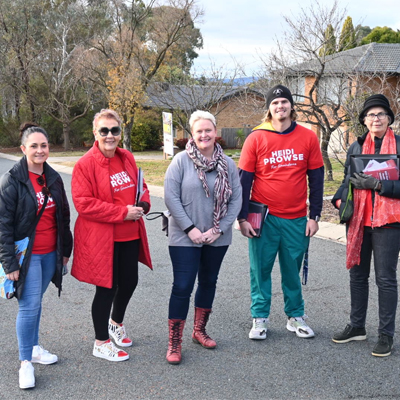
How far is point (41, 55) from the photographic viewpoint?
132 feet

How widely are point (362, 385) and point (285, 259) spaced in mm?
1157

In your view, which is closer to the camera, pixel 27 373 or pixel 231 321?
pixel 27 373

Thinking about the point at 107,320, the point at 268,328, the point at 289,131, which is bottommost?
the point at 268,328

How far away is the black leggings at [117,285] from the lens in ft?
12.0

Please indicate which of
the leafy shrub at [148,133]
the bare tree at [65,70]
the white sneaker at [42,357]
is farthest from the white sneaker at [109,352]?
the bare tree at [65,70]

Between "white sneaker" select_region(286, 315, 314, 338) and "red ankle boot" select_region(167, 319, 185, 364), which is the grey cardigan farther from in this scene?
"white sneaker" select_region(286, 315, 314, 338)

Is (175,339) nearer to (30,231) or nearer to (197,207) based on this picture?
(197,207)

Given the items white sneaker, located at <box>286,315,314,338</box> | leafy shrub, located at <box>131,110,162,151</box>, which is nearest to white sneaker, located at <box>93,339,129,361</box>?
white sneaker, located at <box>286,315,314,338</box>

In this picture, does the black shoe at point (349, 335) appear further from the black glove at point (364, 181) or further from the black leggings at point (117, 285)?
the black leggings at point (117, 285)

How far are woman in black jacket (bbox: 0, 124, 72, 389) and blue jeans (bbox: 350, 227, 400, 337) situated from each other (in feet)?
7.63

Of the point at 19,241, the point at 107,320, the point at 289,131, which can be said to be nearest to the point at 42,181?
the point at 19,241

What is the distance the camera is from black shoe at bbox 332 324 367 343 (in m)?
4.01

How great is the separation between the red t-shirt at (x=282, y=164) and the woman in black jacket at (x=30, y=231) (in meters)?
1.55

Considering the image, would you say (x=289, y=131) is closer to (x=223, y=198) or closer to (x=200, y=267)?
(x=223, y=198)
